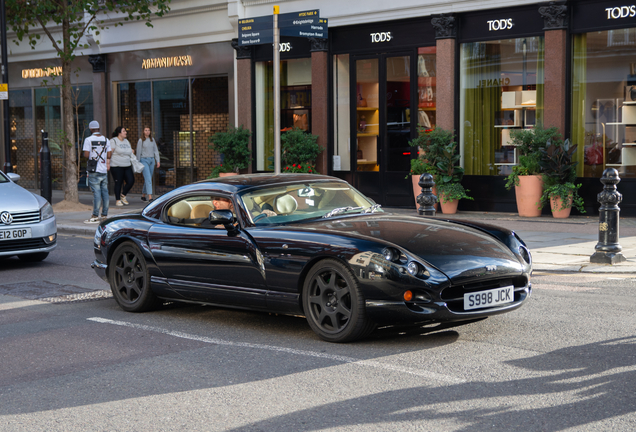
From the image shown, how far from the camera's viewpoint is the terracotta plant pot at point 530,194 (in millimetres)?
16078

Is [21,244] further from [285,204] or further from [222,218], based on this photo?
[285,204]

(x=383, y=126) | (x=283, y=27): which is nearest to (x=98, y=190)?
(x=283, y=27)

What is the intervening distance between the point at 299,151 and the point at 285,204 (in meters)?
12.4

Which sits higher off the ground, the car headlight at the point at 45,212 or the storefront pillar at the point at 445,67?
the storefront pillar at the point at 445,67

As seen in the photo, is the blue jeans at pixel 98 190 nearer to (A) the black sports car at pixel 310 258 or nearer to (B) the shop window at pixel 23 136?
(A) the black sports car at pixel 310 258

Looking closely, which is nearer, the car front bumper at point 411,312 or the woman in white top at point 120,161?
the car front bumper at point 411,312

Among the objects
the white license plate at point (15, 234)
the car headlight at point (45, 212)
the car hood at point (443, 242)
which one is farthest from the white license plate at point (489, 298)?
the car headlight at point (45, 212)

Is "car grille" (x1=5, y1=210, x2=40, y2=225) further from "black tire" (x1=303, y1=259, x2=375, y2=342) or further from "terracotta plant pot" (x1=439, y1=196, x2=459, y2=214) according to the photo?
"terracotta plant pot" (x1=439, y1=196, x2=459, y2=214)

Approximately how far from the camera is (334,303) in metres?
6.35

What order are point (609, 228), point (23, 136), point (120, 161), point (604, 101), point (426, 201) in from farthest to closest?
point (23, 136) < point (120, 161) < point (604, 101) < point (426, 201) < point (609, 228)

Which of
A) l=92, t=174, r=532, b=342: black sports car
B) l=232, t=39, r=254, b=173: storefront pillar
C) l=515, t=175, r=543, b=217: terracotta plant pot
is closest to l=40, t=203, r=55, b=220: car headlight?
l=92, t=174, r=532, b=342: black sports car

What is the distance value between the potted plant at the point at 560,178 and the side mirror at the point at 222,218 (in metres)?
9.97

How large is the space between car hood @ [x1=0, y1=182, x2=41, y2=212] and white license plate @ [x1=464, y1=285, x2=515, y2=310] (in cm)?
731

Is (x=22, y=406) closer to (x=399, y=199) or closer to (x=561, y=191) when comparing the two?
(x=561, y=191)
